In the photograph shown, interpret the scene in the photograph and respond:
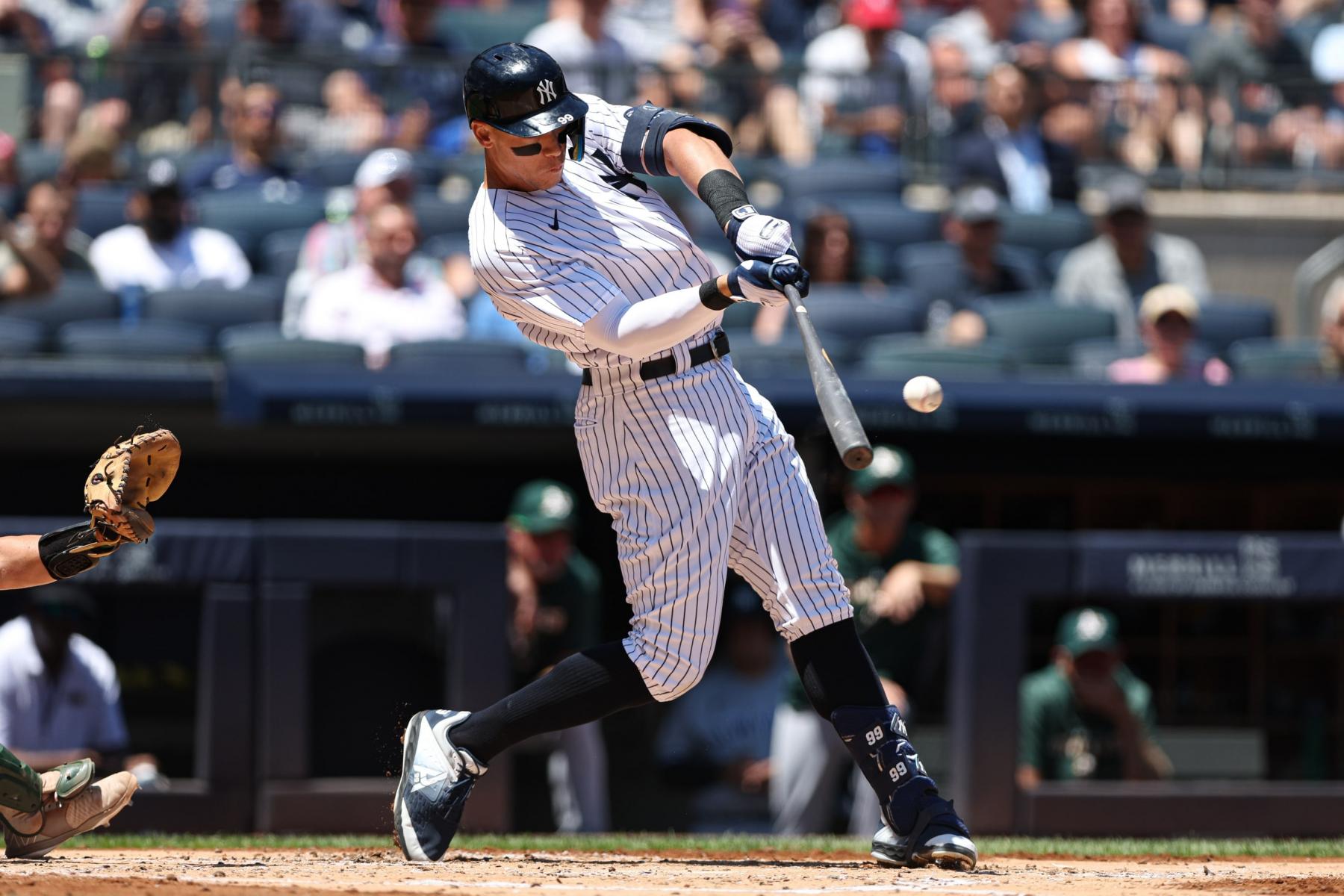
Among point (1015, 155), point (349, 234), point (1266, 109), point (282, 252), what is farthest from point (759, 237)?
point (1266, 109)

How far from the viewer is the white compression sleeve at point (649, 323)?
10.9 feet

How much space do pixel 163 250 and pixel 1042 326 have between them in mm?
3309

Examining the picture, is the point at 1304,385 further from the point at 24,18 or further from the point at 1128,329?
the point at 24,18

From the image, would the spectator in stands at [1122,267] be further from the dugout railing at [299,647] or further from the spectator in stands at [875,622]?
the dugout railing at [299,647]

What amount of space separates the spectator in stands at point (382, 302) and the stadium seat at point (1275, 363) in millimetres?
2810

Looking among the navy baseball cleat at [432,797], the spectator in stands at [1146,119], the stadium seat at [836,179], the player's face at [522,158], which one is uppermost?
the spectator in stands at [1146,119]

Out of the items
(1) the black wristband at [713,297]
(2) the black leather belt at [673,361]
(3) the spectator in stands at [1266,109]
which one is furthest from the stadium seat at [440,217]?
(1) the black wristband at [713,297]

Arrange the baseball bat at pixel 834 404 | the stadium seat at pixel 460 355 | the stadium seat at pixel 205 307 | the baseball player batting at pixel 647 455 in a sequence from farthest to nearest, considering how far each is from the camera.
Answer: the stadium seat at pixel 205 307 → the stadium seat at pixel 460 355 → the baseball player batting at pixel 647 455 → the baseball bat at pixel 834 404

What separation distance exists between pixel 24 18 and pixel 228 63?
137cm

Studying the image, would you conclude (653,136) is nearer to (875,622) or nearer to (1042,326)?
(875,622)

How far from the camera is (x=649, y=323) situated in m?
3.33

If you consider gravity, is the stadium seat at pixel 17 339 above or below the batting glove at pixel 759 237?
above

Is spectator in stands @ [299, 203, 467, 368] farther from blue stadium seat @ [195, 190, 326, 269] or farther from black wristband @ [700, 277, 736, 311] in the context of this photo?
black wristband @ [700, 277, 736, 311]

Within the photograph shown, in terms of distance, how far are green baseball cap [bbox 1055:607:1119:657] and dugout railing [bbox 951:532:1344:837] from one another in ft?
0.25
